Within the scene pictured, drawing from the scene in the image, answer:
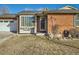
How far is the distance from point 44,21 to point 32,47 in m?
1.48

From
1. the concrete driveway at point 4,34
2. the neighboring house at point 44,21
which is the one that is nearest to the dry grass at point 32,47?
the concrete driveway at point 4,34

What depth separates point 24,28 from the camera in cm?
1045

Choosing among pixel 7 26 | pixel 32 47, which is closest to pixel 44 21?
pixel 7 26

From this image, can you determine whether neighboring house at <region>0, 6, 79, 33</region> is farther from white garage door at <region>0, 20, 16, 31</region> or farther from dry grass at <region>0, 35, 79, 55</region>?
dry grass at <region>0, 35, 79, 55</region>

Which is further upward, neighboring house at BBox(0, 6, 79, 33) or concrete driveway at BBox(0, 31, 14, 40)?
neighboring house at BBox(0, 6, 79, 33)

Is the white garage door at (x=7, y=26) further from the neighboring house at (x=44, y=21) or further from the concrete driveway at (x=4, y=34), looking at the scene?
the concrete driveway at (x=4, y=34)

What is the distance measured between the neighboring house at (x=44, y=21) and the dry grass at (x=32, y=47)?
335 millimetres

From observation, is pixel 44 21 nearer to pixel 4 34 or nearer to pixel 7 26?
pixel 7 26

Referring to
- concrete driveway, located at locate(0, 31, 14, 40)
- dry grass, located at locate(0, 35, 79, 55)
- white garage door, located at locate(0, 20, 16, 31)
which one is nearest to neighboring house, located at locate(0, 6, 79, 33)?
white garage door, located at locate(0, 20, 16, 31)

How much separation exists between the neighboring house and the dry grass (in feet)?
1.10

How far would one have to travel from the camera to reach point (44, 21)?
10.6 meters

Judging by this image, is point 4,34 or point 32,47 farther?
point 4,34

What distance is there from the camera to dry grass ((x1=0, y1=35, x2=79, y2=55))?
9180 millimetres
